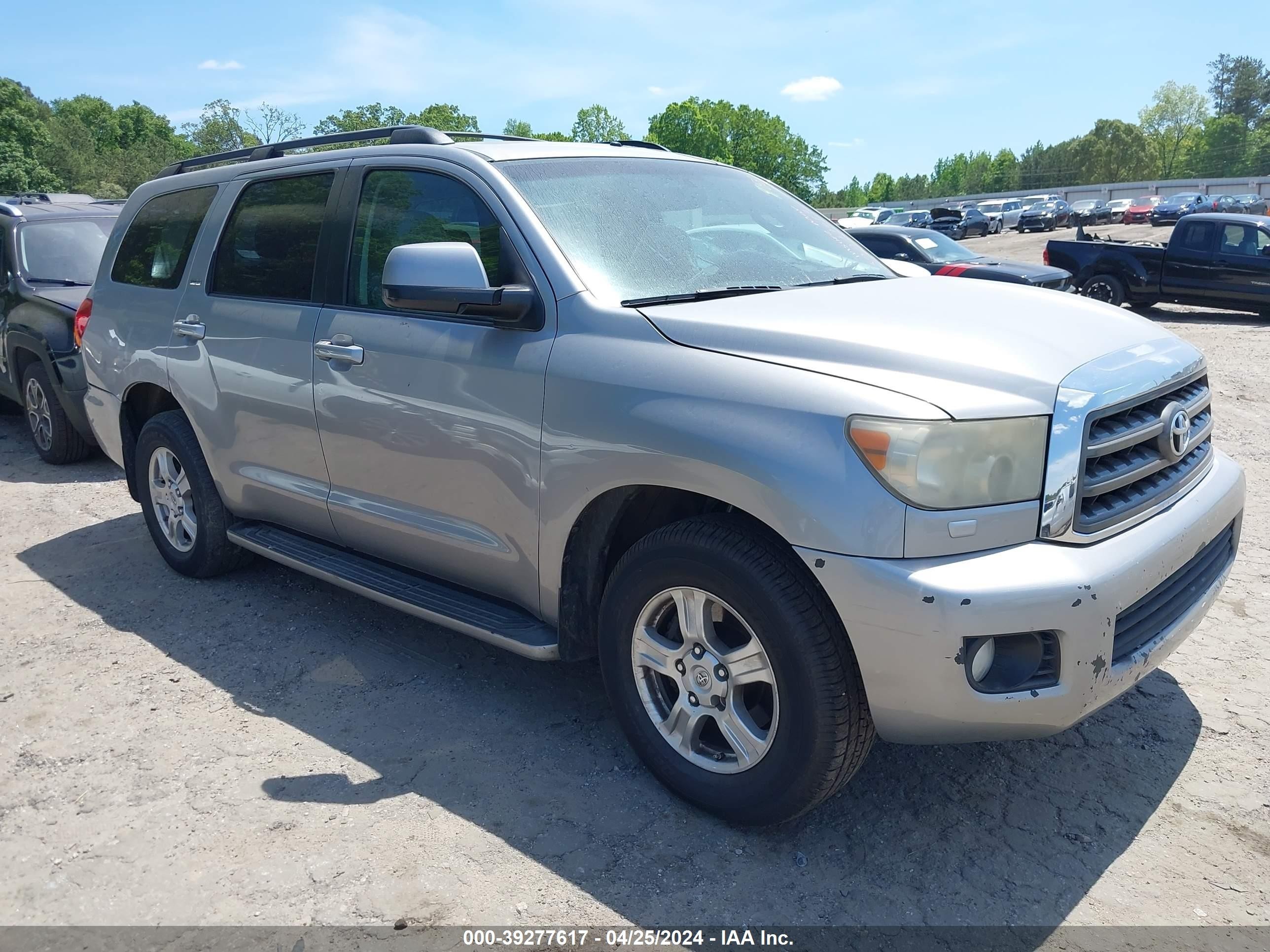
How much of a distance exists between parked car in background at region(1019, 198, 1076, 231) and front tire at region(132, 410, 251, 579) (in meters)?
52.8

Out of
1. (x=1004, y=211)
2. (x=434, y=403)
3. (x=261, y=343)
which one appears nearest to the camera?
(x=434, y=403)

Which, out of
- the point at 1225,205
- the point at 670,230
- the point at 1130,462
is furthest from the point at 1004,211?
the point at 1130,462

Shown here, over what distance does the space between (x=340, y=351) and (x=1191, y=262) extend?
15.2 meters

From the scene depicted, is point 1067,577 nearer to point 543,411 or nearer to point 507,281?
point 543,411

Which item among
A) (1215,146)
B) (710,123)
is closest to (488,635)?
(710,123)

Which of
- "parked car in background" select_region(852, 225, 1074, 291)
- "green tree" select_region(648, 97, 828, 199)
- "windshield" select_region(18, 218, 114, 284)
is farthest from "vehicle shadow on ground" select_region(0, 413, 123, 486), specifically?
"green tree" select_region(648, 97, 828, 199)

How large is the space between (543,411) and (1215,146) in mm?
135858

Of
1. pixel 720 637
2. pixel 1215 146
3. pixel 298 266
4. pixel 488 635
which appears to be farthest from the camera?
pixel 1215 146

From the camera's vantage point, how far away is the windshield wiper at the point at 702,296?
3.20 metres

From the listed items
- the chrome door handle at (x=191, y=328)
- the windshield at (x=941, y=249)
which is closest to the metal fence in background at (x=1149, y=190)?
the windshield at (x=941, y=249)

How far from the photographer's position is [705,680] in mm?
2941

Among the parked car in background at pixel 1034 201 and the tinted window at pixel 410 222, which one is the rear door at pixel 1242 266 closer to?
the tinted window at pixel 410 222

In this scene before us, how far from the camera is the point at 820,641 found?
8.54 ft

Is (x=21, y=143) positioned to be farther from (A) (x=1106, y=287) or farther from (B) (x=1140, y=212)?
(A) (x=1106, y=287)
